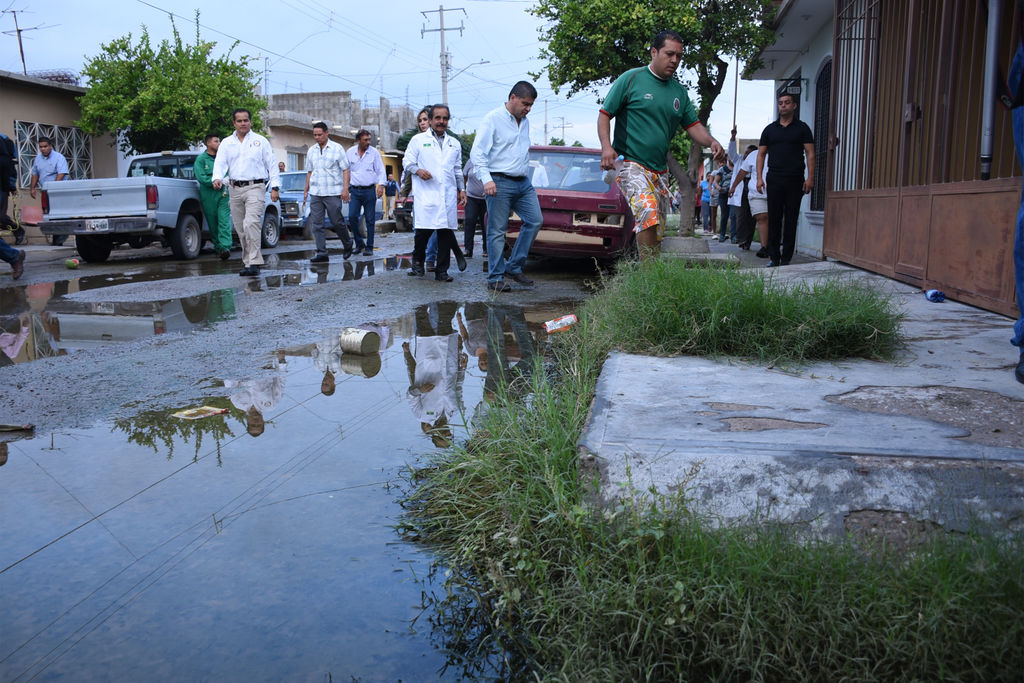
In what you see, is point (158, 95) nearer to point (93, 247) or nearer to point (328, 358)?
point (93, 247)

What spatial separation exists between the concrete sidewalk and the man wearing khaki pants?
7324 millimetres

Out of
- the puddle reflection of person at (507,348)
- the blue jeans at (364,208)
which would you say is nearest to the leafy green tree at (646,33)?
the blue jeans at (364,208)

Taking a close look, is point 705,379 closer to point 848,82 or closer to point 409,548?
point 409,548

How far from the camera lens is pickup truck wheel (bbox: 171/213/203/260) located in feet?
41.4

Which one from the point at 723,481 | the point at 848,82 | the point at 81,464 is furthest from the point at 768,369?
the point at 848,82

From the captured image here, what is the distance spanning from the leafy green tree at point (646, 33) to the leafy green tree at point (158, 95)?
993 cm

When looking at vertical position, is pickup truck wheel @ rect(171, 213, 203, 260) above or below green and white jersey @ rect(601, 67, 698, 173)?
below

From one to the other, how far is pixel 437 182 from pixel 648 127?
10.7ft

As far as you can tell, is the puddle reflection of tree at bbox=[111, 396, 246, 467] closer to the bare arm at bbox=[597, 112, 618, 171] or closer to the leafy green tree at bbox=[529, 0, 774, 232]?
the bare arm at bbox=[597, 112, 618, 171]

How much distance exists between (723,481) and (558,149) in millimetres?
8876

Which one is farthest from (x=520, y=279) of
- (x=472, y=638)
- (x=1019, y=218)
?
(x=472, y=638)

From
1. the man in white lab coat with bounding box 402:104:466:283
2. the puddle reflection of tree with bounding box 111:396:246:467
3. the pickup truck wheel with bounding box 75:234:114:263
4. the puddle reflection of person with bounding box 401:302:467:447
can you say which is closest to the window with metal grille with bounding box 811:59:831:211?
the man in white lab coat with bounding box 402:104:466:283

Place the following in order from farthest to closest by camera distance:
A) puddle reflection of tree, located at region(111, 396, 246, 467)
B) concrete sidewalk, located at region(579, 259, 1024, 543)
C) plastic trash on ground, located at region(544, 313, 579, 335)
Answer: plastic trash on ground, located at region(544, 313, 579, 335) < puddle reflection of tree, located at region(111, 396, 246, 467) < concrete sidewalk, located at region(579, 259, 1024, 543)

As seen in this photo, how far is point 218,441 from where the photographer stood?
11.6ft
